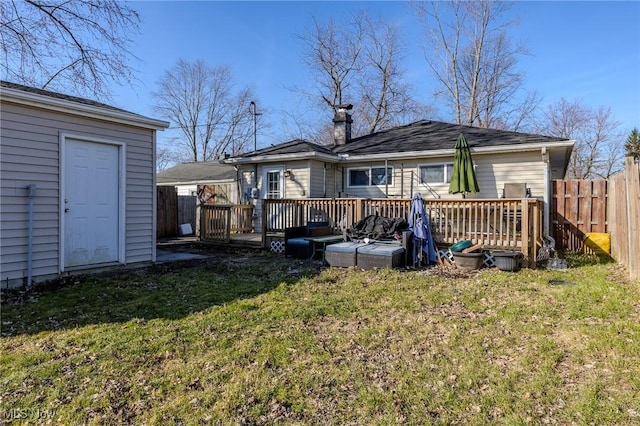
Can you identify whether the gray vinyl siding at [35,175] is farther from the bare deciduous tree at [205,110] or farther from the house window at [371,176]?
the bare deciduous tree at [205,110]

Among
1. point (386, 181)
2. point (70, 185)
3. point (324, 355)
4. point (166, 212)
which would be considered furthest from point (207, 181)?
point (324, 355)

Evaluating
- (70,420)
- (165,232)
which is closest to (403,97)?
(165,232)

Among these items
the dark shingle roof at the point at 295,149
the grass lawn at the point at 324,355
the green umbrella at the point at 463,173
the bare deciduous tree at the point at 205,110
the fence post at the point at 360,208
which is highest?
the bare deciduous tree at the point at 205,110

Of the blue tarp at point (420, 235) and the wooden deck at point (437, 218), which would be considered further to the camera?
the blue tarp at point (420, 235)

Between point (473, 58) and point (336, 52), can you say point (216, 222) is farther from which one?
point (473, 58)

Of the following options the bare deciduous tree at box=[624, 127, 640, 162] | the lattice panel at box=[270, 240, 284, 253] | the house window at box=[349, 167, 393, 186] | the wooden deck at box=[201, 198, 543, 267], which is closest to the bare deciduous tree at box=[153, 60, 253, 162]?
the house window at box=[349, 167, 393, 186]

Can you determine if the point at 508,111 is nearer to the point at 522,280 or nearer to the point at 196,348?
the point at 522,280

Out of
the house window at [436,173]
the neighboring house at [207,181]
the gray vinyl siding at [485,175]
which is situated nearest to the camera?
the gray vinyl siding at [485,175]

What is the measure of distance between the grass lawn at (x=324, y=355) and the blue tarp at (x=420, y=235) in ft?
5.84

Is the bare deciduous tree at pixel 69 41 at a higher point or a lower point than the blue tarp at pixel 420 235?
higher

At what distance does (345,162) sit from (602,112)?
23729 millimetres

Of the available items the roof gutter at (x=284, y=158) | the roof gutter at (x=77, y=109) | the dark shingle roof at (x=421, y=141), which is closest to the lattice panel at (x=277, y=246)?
the roof gutter at (x=284, y=158)

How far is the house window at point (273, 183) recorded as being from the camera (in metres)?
13.0

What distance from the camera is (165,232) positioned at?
14.4 metres
